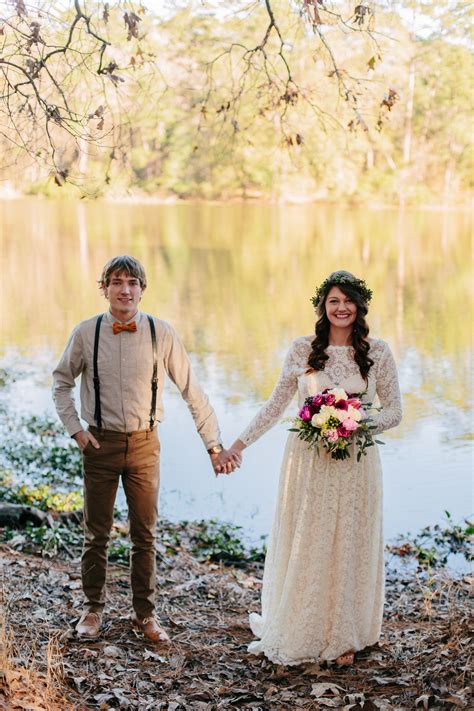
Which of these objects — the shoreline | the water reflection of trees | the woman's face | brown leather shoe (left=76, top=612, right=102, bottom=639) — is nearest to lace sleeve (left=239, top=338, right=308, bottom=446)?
the woman's face

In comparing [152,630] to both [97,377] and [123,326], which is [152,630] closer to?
[97,377]

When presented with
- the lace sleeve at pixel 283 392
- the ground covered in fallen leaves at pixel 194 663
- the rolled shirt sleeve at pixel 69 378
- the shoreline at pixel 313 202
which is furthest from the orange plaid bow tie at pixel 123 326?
the shoreline at pixel 313 202

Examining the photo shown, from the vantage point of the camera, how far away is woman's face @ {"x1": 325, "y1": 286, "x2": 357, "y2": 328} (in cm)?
448

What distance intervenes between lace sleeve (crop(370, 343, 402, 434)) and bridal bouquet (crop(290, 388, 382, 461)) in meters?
0.13

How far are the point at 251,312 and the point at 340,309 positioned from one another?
16.7 meters

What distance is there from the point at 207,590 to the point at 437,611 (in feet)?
5.09

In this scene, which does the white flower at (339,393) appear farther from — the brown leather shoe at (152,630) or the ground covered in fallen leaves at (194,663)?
the brown leather shoe at (152,630)

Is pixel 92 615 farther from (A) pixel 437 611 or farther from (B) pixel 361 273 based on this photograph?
(B) pixel 361 273

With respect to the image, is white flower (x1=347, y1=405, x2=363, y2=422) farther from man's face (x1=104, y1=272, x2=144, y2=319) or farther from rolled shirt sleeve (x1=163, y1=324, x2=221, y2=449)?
man's face (x1=104, y1=272, x2=144, y2=319)

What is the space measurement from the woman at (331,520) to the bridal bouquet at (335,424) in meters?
0.09

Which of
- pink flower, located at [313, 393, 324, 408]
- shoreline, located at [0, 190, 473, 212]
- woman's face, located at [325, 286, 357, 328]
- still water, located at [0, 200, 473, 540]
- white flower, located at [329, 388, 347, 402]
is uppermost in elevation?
shoreline, located at [0, 190, 473, 212]

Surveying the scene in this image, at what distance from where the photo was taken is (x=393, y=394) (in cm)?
454

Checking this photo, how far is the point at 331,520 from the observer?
14.4ft

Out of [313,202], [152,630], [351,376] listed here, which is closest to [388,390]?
[351,376]
